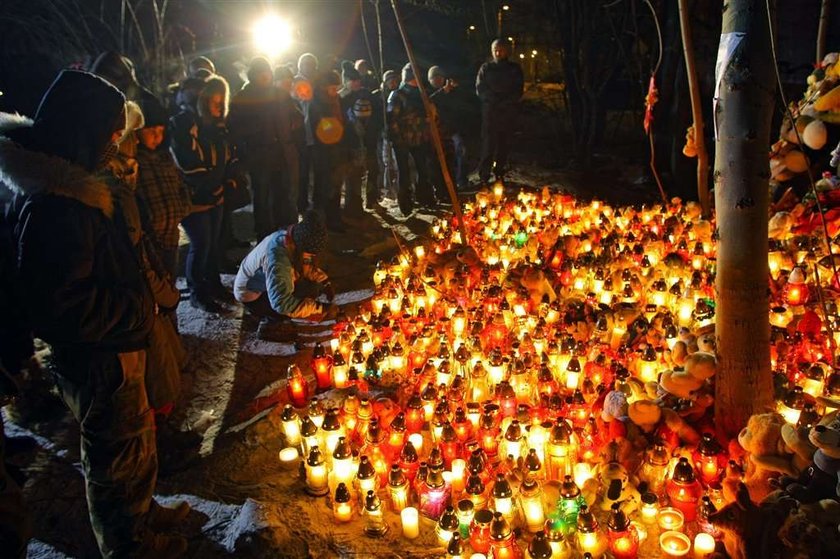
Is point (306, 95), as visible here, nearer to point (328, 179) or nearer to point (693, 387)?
point (328, 179)

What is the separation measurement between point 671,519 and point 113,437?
285 cm

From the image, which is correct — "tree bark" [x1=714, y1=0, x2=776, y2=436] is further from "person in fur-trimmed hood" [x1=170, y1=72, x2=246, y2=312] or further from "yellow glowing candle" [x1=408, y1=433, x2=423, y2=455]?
"person in fur-trimmed hood" [x1=170, y1=72, x2=246, y2=312]

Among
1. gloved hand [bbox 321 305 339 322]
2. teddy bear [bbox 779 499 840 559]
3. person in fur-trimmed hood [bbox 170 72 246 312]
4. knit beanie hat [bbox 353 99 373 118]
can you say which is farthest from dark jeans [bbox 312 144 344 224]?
teddy bear [bbox 779 499 840 559]

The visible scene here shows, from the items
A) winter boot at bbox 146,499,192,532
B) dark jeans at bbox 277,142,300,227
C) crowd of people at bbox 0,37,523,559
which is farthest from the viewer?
dark jeans at bbox 277,142,300,227

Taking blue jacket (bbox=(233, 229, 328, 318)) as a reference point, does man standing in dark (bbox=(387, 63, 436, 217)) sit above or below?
above

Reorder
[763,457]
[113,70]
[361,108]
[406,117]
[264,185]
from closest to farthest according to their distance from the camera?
1. [763,457]
2. [113,70]
3. [264,185]
4. [361,108]
5. [406,117]

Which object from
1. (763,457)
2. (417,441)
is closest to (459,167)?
(417,441)

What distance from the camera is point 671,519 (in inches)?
121

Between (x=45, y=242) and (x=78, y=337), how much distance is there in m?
0.44

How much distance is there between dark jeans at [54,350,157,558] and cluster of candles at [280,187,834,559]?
103 cm

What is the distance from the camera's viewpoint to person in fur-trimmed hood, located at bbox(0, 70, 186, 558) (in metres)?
2.54

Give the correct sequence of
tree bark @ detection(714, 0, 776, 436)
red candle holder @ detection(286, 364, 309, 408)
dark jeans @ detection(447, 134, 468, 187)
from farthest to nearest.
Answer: dark jeans @ detection(447, 134, 468, 187) < red candle holder @ detection(286, 364, 309, 408) < tree bark @ detection(714, 0, 776, 436)

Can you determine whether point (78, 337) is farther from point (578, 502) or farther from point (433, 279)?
point (433, 279)

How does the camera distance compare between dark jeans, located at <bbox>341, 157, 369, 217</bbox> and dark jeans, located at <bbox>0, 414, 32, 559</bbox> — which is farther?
dark jeans, located at <bbox>341, 157, 369, 217</bbox>
